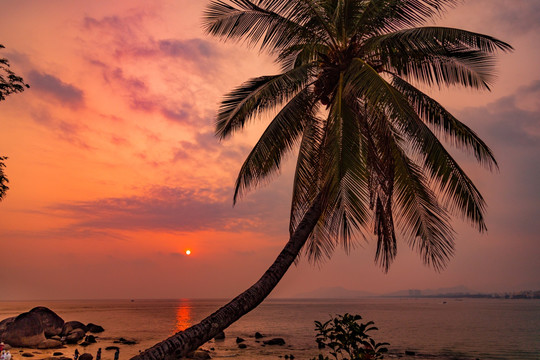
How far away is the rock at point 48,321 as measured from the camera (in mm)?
35438

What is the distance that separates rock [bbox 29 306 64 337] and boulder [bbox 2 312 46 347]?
62 cm

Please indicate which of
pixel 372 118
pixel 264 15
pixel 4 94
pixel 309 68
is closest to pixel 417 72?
pixel 372 118

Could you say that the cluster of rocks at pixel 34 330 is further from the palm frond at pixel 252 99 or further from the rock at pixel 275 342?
the palm frond at pixel 252 99

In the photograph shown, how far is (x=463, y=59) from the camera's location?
12.0m

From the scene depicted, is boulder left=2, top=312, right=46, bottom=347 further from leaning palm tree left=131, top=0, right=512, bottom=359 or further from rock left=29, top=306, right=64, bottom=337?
leaning palm tree left=131, top=0, right=512, bottom=359

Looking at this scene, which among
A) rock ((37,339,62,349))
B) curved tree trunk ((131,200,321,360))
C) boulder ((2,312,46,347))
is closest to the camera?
curved tree trunk ((131,200,321,360))

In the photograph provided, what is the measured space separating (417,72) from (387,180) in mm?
3750

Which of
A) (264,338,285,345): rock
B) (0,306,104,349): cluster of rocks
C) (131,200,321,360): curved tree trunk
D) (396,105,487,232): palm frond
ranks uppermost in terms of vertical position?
(396,105,487,232): palm frond

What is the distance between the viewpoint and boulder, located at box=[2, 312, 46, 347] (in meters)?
32.5

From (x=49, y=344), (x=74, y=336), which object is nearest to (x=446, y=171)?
(x=49, y=344)

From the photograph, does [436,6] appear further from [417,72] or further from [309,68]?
[309,68]

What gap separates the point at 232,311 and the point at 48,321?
35.3 meters

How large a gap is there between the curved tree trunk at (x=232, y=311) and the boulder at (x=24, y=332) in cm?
3192

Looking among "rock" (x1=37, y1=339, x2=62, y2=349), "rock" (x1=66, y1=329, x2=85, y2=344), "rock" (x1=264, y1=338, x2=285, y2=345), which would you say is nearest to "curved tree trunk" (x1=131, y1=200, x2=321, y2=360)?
"rock" (x1=37, y1=339, x2=62, y2=349)
